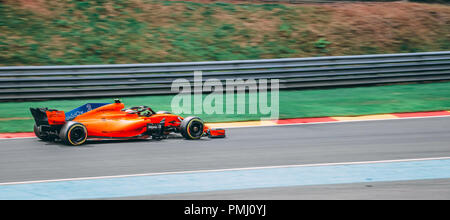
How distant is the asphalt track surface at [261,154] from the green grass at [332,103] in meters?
1.45

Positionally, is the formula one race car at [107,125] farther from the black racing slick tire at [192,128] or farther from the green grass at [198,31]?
the green grass at [198,31]

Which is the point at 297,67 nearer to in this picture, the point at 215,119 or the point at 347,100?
the point at 347,100

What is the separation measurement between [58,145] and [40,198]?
310cm

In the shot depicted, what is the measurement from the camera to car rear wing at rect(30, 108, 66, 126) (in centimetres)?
959

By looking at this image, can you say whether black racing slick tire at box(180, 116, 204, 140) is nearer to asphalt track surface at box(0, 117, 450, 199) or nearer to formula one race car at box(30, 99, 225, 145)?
formula one race car at box(30, 99, 225, 145)

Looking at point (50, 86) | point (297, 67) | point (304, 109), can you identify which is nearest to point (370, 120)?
point (304, 109)

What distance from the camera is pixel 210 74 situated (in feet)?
50.3

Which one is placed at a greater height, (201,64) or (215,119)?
(201,64)

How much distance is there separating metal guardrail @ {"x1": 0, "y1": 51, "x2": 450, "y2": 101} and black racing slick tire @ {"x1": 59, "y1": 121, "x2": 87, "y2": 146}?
510 centimetres

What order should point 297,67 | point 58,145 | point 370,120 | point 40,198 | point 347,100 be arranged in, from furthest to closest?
point 297,67 < point 347,100 < point 370,120 < point 58,145 < point 40,198

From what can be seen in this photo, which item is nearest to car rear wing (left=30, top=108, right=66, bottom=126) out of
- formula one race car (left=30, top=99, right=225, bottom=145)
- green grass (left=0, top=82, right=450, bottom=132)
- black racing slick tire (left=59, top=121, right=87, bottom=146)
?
formula one race car (left=30, top=99, right=225, bottom=145)

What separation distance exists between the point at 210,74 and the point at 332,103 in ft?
10.6

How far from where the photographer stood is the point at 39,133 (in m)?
10.0

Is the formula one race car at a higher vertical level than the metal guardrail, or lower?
lower
